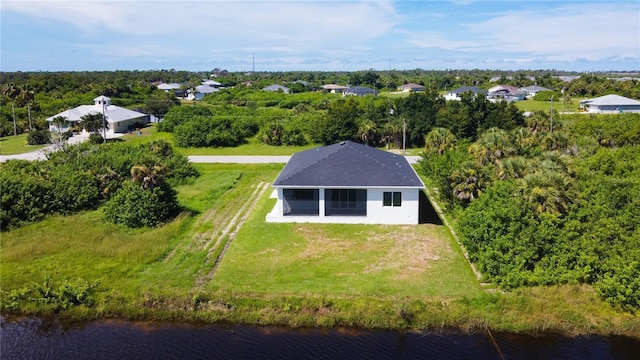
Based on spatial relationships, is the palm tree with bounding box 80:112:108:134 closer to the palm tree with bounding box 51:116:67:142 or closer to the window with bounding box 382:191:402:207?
the palm tree with bounding box 51:116:67:142

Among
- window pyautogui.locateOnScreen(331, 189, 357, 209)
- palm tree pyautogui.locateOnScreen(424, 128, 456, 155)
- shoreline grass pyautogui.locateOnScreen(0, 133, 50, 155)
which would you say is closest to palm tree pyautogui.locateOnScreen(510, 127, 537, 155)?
palm tree pyautogui.locateOnScreen(424, 128, 456, 155)

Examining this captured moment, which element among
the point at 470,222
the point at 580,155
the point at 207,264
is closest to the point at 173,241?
the point at 207,264

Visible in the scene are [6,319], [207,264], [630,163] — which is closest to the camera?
[6,319]

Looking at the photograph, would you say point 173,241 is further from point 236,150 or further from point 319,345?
point 236,150

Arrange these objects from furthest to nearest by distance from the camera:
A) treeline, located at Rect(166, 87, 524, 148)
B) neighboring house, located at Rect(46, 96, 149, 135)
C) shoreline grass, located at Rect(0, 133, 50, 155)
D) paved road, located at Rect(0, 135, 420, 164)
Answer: neighboring house, located at Rect(46, 96, 149, 135), treeline, located at Rect(166, 87, 524, 148), shoreline grass, located at Rect(0, 133, 50, 155), paved road, located at Rect(0, 135, 420, 164)

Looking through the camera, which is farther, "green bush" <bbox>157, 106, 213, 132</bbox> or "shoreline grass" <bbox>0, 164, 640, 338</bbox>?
"green bush" <bbox>157, 106, 213, 132</bbox>

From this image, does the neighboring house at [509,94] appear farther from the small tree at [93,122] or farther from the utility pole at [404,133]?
the small tree at [93,122]

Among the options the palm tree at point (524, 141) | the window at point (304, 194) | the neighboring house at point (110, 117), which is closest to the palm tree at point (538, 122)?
the palm tree at point (524, 141)
